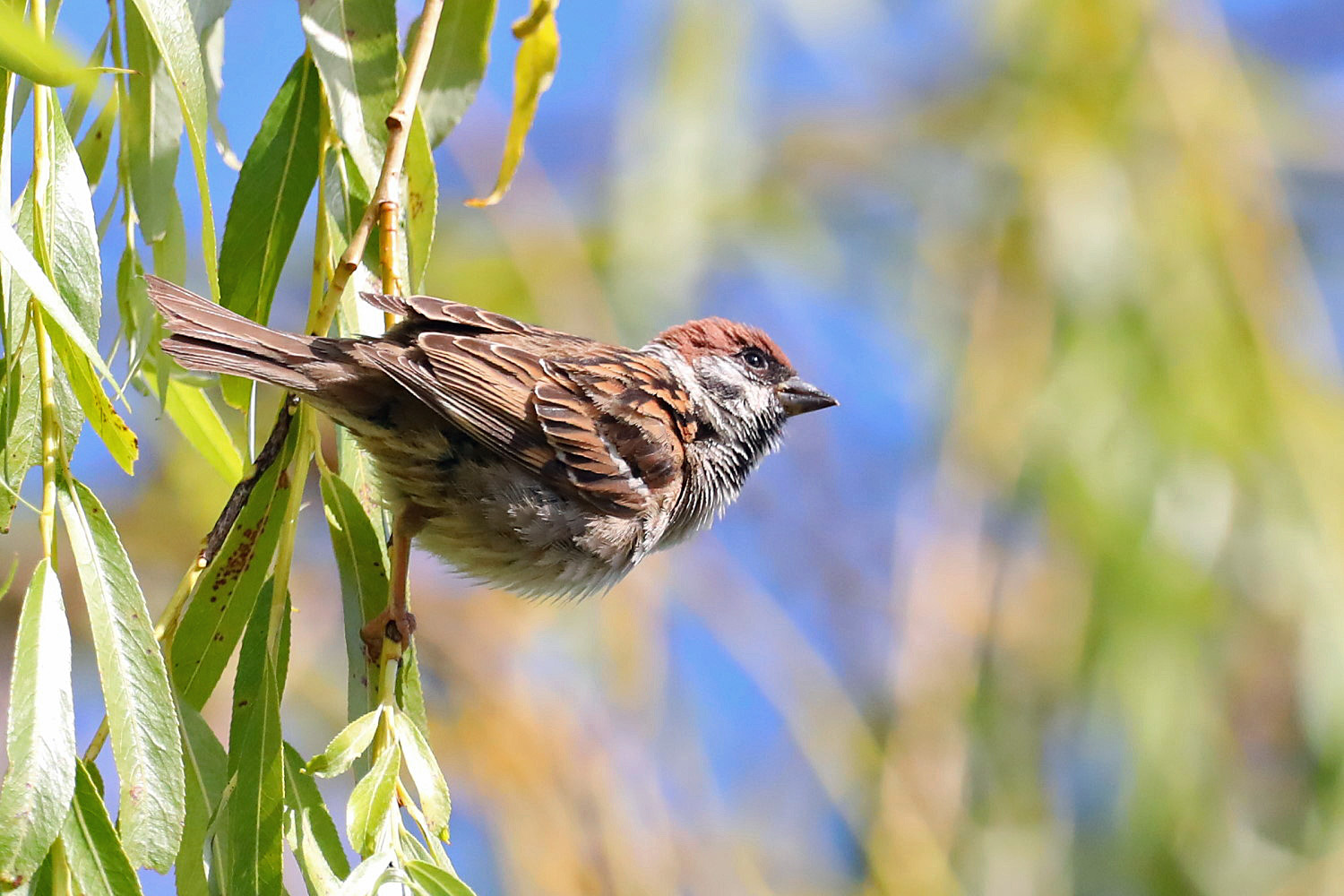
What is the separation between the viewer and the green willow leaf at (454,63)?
254 centimetres

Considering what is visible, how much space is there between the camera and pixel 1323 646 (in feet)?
12.5

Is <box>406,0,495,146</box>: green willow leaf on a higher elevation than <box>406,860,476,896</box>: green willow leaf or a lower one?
higher

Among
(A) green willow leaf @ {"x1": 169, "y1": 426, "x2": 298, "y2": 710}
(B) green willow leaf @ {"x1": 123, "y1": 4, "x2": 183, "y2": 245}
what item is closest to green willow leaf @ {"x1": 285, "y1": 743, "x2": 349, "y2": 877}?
(A) green willow leaf @ {"x1": 169, "y1": 426, "x2": 298, "y2": 710}

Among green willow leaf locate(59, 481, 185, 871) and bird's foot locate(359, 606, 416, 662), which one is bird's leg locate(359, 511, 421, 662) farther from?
green willow leaf locate(59, 481, 185, 871)

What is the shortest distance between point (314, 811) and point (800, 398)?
178cm

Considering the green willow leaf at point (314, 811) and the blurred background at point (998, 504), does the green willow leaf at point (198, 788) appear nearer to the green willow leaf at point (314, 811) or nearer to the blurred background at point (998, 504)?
the green willow leaf at point (314, 811)

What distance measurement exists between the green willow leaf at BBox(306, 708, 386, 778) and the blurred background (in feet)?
6.72

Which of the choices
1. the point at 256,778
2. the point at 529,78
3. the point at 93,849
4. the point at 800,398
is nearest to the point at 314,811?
the point at 256,778

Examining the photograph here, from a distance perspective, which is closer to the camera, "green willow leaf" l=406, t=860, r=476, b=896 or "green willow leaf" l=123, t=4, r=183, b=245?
"green willow leaf" l=406, t=860, r=476, b=896

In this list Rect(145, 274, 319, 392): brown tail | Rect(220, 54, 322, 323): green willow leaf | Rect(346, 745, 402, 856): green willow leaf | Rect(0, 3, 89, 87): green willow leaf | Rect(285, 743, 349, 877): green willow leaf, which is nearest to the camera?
Rect(0, 3, 89, 87): green willow leaf

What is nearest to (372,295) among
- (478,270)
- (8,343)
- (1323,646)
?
(8,343)

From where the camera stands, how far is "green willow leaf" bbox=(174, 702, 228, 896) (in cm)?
204

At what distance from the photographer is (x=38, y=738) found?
1795 mm

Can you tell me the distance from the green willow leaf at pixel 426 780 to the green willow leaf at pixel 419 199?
2.75 ft
